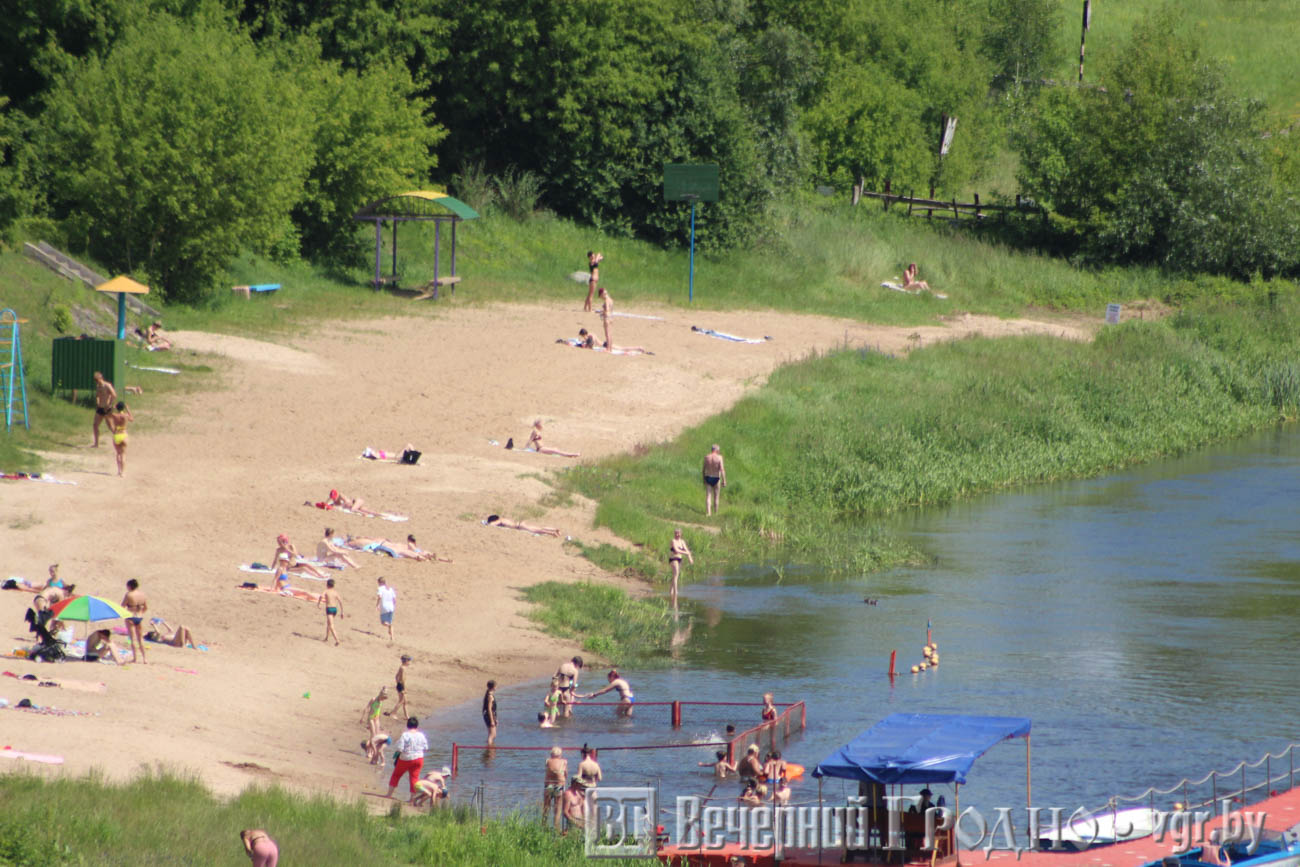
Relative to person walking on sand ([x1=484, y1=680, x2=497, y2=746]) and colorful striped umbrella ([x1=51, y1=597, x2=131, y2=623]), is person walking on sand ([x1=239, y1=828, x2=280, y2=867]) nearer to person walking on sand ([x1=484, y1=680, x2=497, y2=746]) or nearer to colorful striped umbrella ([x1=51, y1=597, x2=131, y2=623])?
person walking on sand ([x1=484, y1=680, x2=497, y2=746])

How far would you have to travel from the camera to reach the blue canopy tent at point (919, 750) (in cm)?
1848

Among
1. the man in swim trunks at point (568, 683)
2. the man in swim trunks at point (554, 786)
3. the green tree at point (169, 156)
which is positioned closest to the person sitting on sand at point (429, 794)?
the man in swim trunks at point (554, 786)

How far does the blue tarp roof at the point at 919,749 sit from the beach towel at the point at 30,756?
833 centimetres

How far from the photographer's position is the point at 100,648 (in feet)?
76.8

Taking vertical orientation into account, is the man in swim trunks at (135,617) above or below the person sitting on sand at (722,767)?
above

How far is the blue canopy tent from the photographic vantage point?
18.5m

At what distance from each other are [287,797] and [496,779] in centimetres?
416

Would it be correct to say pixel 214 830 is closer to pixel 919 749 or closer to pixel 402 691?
pixel 402 691

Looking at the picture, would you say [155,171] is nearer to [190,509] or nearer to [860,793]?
[190,509]

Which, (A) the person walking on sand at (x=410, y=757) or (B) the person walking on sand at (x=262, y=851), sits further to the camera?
(A) the person walking on sand at (x=410, y=757)

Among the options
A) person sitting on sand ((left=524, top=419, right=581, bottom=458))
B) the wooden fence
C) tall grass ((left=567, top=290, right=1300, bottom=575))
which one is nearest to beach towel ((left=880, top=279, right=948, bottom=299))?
tall grass ((left=567, top=290, right=1300, bottom=575))

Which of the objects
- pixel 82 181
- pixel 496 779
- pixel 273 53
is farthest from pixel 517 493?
pixel 273 53

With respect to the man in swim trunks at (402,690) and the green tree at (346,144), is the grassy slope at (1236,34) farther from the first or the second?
the man in swim trunks at (402,690)

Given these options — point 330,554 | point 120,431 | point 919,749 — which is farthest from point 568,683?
point 120,431
